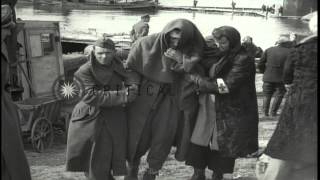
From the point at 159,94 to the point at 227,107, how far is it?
0.72m

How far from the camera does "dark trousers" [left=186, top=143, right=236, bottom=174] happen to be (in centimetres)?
561

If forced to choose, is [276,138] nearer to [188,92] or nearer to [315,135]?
[315,135]

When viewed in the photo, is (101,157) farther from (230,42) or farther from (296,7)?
(296,7)

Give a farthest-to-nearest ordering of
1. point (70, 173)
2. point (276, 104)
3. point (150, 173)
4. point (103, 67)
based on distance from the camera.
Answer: point (276, 104) < point (70, 173) < point (150, 173) < point (103, 67)

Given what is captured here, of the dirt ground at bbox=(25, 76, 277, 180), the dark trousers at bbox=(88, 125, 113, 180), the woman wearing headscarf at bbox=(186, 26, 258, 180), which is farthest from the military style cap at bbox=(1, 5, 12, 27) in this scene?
the dirt ground at bbox=(25, 76, 277, 180)

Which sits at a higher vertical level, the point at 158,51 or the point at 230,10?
the point at 158,51

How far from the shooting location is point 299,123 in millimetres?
4828

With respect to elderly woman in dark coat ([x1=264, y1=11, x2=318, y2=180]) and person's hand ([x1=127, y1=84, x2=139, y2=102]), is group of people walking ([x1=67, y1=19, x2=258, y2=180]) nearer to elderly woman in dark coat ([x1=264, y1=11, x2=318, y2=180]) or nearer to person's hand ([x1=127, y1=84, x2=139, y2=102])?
person's hand ([x1=127, y1=84, x2=139, y2=102])

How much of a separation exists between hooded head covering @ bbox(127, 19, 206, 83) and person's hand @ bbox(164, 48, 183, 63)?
0.15 ft

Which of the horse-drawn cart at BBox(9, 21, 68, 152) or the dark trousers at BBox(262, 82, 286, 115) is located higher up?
the horse-drawn cart at BBox(9, 21, 68, 152)

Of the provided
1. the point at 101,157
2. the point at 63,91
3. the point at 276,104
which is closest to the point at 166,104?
the point at 101,157

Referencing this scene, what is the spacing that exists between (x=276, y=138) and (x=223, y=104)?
2.24ft

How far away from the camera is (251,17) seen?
239 feet

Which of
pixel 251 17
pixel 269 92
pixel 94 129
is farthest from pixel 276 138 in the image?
pixel 251 17
